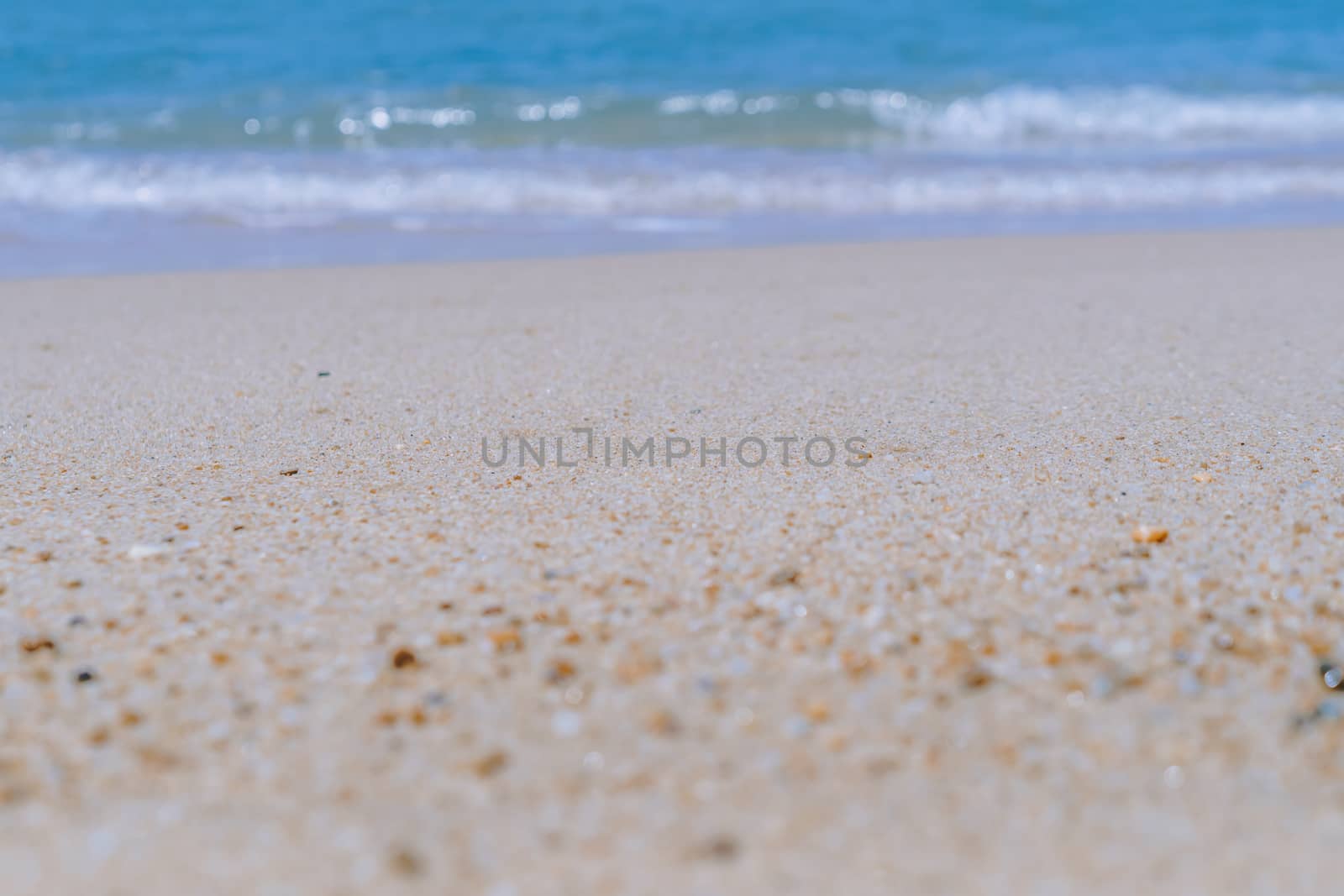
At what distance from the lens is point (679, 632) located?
55.1 inches

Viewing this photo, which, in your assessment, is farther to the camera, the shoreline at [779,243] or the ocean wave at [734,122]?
the ocean wave at [734,122]

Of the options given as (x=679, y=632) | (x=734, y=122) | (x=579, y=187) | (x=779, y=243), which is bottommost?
(x=679, y=632)

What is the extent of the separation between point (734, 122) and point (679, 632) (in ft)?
24.5

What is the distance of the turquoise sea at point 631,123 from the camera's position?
5.75 meters

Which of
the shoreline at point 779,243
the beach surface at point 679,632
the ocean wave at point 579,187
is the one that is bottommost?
the beach surface at point 679,632

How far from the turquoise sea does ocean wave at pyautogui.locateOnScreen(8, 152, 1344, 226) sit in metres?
0.02

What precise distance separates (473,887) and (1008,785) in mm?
522

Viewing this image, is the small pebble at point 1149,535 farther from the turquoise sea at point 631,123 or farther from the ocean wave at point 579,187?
the ocean wave at point 579,187

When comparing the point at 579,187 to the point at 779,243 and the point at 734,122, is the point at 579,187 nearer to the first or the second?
the point at 779,243

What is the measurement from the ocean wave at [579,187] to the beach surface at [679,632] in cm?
354

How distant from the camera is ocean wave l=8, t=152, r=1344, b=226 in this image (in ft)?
20.0

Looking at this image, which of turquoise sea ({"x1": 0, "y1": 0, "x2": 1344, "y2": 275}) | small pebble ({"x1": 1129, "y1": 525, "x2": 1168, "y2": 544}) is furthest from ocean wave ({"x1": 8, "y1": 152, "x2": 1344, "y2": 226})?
small pebble ({"x1": 1129, "y1": 525, "x2": 1168, "y2": 544})

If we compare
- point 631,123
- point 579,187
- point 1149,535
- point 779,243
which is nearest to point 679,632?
point 1149,535

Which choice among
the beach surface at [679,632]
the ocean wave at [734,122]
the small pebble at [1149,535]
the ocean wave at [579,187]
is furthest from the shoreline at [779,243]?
the small pebble at [1149,535]
